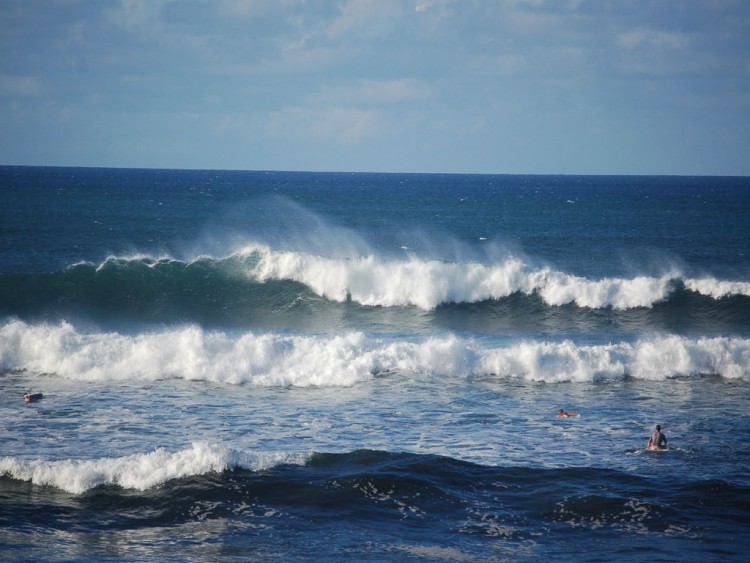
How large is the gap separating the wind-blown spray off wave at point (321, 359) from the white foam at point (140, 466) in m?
5.74

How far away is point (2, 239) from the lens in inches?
1748

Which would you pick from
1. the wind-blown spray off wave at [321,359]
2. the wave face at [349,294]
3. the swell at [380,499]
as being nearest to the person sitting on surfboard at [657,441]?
the swell at [380,499]

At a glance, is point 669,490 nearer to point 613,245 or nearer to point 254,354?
point 254,354

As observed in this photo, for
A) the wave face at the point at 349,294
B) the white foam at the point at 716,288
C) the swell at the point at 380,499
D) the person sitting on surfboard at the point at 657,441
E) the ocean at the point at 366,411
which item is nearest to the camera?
the ocean at the point at 366,411

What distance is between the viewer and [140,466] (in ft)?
45.8

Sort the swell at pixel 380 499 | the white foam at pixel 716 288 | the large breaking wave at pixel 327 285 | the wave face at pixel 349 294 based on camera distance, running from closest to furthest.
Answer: the swell at pixel 380 499 → the wave face at pixel 349 294 → the large breaking wave at pixel 327 285 → the white foam at pixel 716 288

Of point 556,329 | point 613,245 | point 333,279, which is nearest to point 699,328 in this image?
point 556,329

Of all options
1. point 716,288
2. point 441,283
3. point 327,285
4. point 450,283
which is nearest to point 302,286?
point 327,285

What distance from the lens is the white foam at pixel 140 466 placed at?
13.6 m

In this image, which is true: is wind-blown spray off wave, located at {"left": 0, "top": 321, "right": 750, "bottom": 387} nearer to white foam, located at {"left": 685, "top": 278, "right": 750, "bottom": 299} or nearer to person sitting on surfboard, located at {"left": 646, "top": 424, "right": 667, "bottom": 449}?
person sitting on surfboard, located at {"left": 646, "top": 424, "right": 667, "bottom": 449}

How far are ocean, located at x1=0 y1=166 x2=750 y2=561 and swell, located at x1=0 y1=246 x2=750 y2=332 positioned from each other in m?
0.10

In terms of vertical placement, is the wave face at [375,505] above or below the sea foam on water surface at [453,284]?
below

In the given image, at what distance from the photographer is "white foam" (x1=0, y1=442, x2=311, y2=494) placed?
13570 mm

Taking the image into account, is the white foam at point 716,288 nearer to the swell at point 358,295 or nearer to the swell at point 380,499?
the swell at point 358,295
